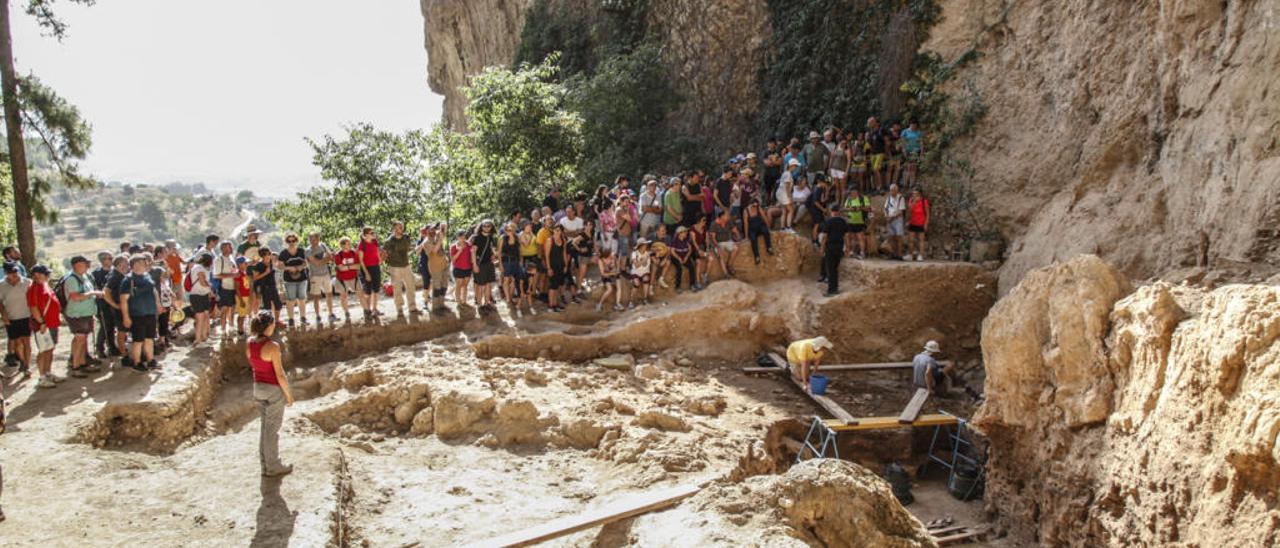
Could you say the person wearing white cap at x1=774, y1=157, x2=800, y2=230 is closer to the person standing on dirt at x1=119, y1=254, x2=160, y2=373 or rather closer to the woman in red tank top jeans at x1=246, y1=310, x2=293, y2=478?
the woman in red tank top jeans at x1=246, y1=310, x2=293, y2=478

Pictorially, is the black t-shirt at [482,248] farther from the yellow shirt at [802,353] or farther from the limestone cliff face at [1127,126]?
the limestone cliff face at [1127,126]

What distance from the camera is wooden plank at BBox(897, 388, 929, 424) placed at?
37.5ft

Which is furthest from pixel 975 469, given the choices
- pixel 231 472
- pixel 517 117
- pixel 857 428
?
pixel 517 117

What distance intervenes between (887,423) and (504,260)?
6790mm

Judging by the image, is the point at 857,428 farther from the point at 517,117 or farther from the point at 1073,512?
the point at 517,117

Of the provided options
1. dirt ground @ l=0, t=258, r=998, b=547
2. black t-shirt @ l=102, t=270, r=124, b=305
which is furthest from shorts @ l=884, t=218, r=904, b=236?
black t-shirt @ l=102, t=270, r=124, b=305

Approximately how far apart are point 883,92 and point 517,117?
8.88m

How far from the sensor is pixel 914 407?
38.6ft

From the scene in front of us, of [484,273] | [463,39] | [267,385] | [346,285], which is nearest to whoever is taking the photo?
[267,385]

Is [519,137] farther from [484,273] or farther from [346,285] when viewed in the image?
[346,285]

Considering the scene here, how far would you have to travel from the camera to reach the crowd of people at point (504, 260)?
33.9ft

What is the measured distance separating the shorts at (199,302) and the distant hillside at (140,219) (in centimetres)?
6594

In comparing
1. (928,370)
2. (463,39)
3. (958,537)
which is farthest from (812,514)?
(463,39)

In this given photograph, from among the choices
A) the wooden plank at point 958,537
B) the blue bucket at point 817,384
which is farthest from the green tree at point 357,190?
the wooden plank at point 958,537
